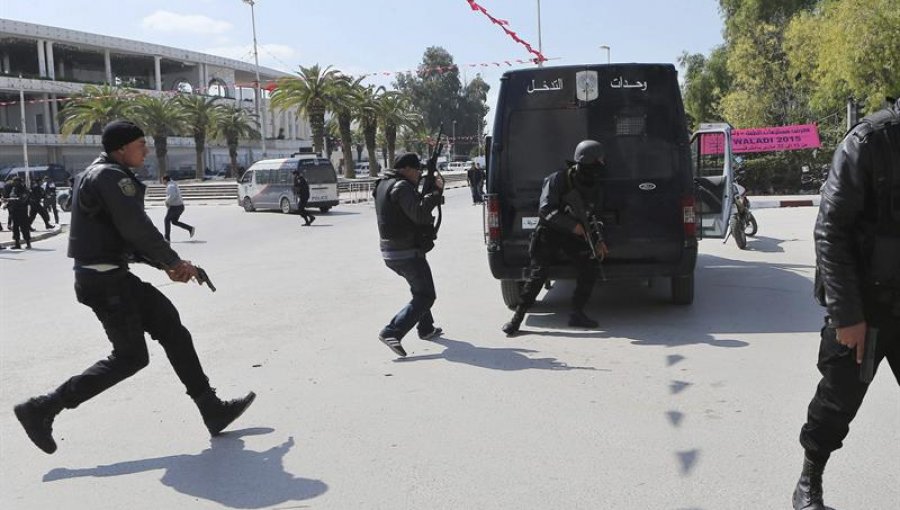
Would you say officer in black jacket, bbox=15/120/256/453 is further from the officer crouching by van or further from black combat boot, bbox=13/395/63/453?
the officer crouching by van

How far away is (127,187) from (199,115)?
5852cm

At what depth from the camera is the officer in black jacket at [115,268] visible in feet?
13.8

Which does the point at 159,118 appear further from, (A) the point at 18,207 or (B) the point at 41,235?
(A) the point at 18,207

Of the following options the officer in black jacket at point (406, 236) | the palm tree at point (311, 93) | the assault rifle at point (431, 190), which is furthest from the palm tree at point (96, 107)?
the officer in black jacket at point (406, 236)

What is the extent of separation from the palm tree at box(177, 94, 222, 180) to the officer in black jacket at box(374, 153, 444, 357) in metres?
55.6

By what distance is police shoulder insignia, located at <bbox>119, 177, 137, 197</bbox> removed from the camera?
4.20m

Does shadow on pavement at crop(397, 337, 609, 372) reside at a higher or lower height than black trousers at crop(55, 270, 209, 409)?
lower

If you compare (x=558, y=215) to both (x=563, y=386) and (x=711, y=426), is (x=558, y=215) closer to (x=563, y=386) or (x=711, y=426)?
(x=563, y=386)

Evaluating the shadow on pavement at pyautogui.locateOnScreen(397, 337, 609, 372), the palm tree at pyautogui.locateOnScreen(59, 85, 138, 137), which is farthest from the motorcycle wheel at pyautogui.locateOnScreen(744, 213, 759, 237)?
the palm tree at pyautogui.locateOnScreen(59, 85, 138, 137)

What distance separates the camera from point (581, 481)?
3.79 meters

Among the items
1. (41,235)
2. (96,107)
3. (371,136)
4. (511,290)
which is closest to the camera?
(511,290)

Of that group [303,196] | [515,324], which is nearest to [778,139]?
[303,196]

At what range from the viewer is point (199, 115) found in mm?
59688

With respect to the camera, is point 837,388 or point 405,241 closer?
point 837,388
